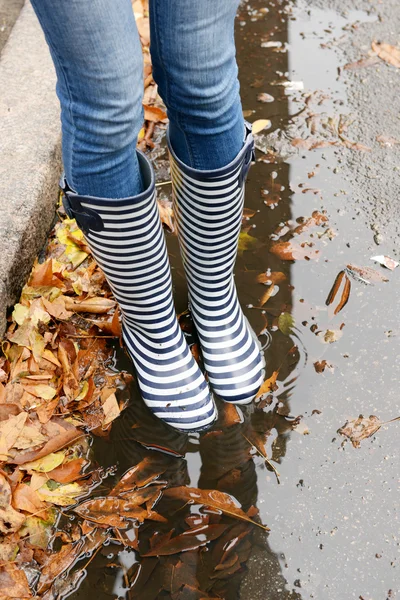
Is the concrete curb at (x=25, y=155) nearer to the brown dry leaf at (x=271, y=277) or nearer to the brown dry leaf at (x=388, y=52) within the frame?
the brown dry leaf at (x=271, y=277)

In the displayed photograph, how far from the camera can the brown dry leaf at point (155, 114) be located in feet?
7.54

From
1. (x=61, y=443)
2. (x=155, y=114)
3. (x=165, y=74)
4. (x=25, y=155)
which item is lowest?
(x=61, y=443)

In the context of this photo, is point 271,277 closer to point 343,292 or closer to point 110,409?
point 343,292

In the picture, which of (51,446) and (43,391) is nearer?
(51,446)

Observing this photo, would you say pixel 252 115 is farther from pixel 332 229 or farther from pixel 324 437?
pixel 324 437

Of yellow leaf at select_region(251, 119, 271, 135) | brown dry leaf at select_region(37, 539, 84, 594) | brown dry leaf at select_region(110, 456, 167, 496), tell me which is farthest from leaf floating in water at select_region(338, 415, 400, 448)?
yellow leaf at select_region(251, 119, 271, 135)

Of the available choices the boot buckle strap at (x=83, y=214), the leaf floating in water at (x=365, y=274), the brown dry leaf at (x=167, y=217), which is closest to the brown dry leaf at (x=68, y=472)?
the boot buckle strap at (x=83, y=214)

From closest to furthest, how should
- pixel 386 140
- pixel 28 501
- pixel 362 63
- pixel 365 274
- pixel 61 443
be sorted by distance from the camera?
pixel 28 501, pixel 61 443, pixel 365 274, pixel 386 140, pixel 362 63

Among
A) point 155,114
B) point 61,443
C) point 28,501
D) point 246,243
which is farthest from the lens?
point 155,114

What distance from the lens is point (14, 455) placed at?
4.60 feet

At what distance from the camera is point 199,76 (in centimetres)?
109

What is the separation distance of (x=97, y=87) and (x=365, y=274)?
1085 millimetres

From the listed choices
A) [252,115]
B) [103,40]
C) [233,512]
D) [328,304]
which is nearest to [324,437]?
[233,512]

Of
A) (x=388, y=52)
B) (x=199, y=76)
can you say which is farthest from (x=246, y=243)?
(x=388, y=52)
